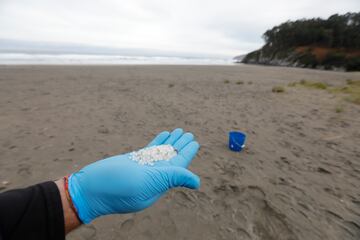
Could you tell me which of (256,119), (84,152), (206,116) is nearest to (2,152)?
(84,152)

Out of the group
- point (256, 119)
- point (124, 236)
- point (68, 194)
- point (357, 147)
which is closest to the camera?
point (68, 194)

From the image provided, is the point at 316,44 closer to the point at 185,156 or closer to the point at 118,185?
the point at 185,156

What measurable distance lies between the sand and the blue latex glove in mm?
545

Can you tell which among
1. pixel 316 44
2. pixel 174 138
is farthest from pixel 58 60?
pixel 316 44

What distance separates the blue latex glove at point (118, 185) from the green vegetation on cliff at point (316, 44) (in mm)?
49353

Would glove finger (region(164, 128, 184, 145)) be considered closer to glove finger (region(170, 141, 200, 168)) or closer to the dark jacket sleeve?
glove finger (region(170, 141, 200, 168))

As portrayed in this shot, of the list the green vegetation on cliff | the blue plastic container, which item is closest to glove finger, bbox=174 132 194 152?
the blue plastic container

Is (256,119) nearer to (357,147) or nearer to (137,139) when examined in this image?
(357,147)

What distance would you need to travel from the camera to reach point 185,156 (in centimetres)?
181

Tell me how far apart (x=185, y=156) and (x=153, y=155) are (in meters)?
0.32

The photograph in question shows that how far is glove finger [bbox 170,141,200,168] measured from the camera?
5.64 feet

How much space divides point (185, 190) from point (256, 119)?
338 centimetres

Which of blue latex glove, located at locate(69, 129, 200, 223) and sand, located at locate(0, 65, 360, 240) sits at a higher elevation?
blue latex glove, located at locate(69, 129, 200, 223)

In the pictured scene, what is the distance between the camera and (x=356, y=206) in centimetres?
207
